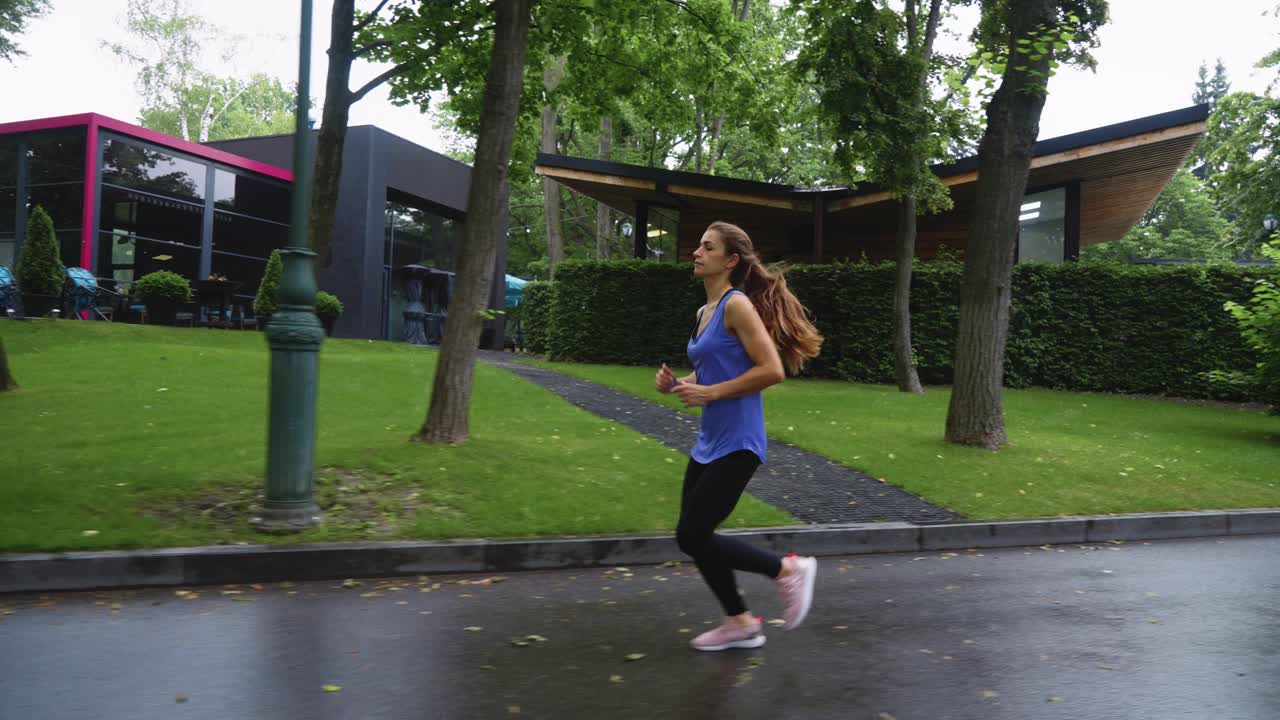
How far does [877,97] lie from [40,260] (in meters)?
16.1

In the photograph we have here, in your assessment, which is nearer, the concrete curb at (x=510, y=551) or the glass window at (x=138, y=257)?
the concrete curb at (x=510, y=551)

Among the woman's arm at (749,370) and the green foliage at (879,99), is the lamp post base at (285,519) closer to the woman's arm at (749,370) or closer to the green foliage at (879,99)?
the woman's arm at (749,370)

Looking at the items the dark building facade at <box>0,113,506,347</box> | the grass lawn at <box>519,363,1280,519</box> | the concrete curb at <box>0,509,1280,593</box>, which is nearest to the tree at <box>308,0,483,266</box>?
the grass lawn at <box>519,363,1280,519</box>

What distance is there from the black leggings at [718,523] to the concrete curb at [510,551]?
222cm

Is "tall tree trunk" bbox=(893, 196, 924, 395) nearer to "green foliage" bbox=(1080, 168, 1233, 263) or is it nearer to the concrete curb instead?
the concrete curb

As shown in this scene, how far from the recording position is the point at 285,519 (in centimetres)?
619

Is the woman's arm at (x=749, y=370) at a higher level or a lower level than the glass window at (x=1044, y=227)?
lower

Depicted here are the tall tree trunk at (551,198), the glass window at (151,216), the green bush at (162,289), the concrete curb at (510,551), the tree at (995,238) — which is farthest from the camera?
the tall tree trunk at (551,198)

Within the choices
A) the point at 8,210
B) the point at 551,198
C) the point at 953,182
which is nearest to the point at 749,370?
the point at 953,182

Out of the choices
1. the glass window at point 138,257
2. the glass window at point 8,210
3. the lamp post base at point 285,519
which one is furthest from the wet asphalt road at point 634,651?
the glass window at point 8,210

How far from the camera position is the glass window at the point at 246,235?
27.8 meters

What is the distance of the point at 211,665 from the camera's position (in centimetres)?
394

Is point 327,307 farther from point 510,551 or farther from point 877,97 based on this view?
point 510,551

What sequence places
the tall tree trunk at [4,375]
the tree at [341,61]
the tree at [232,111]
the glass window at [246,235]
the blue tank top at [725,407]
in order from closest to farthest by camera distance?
the blue tank top at [725,407]
the tall tree trunk at [4,375]
the tree at [341,61]
the glass window at [246,235]
the tree at [232,111]
